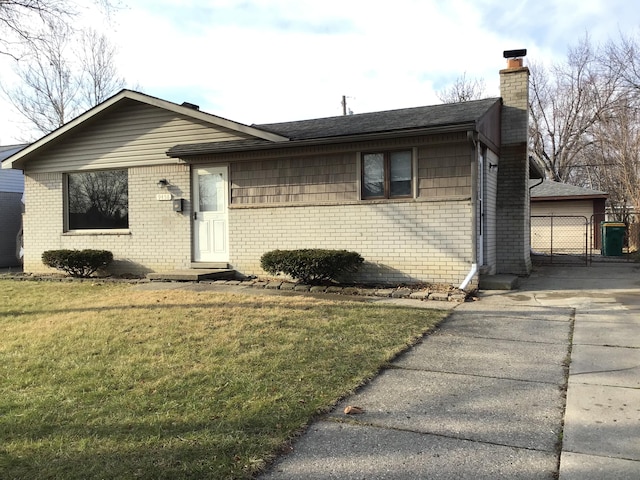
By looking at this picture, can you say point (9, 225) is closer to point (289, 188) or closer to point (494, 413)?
point (289, 188)

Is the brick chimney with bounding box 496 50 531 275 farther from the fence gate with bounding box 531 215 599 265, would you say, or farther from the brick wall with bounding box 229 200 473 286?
the fence gate with bounding box 531 215 599 265

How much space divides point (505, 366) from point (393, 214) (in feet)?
17.9

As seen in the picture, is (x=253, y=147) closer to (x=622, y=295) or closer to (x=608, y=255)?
(x=622, y=295)

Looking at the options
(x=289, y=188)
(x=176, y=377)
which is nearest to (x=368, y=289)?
(x=289, y=188)

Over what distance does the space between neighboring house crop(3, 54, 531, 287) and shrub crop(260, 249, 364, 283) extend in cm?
60

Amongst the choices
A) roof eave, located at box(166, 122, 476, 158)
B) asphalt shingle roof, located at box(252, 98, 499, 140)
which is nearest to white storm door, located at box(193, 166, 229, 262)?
roof eave, located at box(166, 122, 476, 158)

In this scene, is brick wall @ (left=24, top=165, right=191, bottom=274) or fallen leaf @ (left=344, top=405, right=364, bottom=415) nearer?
fallen leaf @ (left=344, top=405, right=364, bottom=415)

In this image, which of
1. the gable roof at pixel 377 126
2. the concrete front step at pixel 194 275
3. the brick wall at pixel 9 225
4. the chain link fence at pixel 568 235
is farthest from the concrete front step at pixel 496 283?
the brick wall at pixel 9 225

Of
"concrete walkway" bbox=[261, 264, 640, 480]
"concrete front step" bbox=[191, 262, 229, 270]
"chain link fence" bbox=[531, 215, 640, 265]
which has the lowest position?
"concrete walkway" bbox=[261, 264, 640, 480]

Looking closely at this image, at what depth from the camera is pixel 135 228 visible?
12.5 m

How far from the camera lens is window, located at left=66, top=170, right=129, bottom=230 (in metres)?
12.8

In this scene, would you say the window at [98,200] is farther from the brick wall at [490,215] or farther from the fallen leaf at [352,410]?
the fallen leaf at [352,410]

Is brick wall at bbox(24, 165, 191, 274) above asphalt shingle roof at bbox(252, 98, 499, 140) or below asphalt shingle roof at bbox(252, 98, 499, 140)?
below

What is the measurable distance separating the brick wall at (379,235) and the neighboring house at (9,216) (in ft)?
36.0
